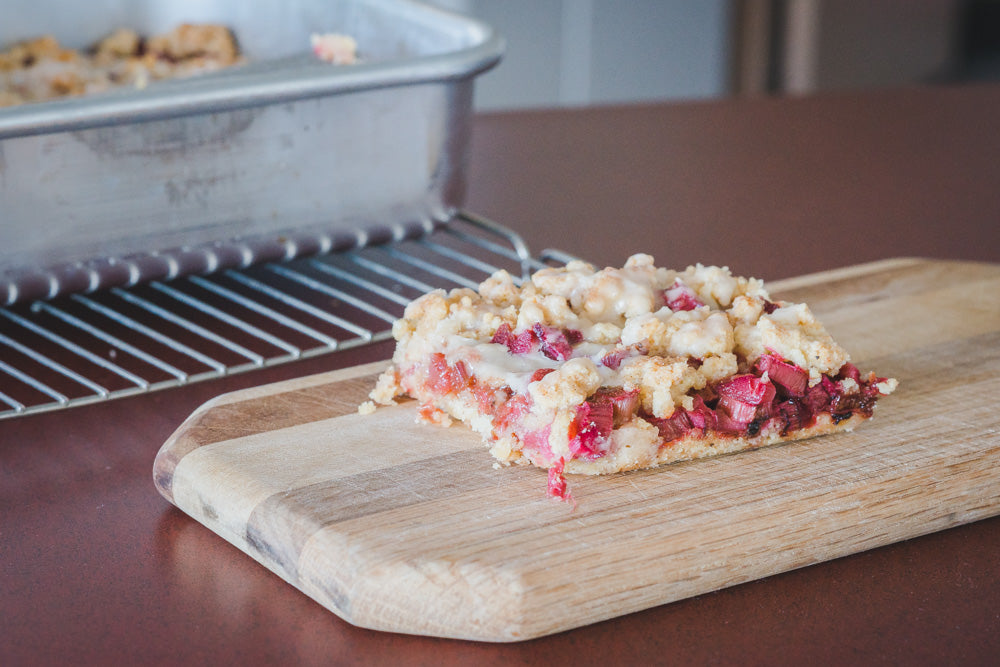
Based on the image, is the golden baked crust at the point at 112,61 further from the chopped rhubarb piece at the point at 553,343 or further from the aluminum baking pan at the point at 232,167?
the chopped rhubarb piece at the point at 553,343

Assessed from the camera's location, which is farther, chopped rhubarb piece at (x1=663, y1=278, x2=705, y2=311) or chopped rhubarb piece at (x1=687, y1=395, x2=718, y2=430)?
chopped rhubarb piece at (x1=663, y1=278, x2=705, y2=311)

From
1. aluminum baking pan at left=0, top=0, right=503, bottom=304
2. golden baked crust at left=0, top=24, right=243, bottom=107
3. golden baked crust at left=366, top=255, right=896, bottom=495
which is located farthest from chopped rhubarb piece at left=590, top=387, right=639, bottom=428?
golden baked crust at left=0, top=24, right=243, bottom=107

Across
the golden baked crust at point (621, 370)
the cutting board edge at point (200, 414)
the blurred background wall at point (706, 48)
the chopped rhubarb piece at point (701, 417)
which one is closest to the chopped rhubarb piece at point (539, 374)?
the golden baked crust at point (621, 370)

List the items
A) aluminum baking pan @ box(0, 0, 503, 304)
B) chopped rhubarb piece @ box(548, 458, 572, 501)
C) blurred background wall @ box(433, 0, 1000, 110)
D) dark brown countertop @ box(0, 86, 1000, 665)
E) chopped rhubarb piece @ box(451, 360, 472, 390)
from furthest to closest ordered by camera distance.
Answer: blurred background wall @ box(433, 0, 1000, 110)
aluminum baking pan @ box(0, 0, 503, 304)
chopped rhubarb piece @ box(451, 360, 472, 390)
chopped rhubarb piece @ box(548, 458, 572, 501)
dark brown countertop @ box(0, 86, 1000, 665)

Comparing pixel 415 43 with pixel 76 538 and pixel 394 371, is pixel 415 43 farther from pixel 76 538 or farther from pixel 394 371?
pixel 76 538

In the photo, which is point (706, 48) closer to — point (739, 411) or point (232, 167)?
point (232, 167)

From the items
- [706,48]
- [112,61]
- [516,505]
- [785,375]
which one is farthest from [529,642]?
[706,48]

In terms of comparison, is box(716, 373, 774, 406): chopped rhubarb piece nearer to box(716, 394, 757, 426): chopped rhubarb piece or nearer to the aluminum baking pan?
box(716, 394, 757, 426): chopped rhubarb piece
